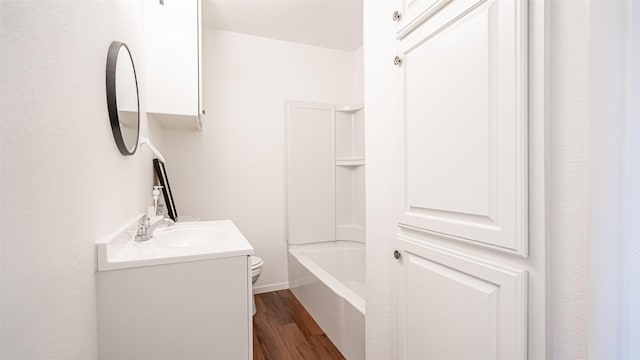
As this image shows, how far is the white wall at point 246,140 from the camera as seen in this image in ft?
8.85

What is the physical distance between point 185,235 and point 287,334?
1046 mm

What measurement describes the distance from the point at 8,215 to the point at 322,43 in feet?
9.71

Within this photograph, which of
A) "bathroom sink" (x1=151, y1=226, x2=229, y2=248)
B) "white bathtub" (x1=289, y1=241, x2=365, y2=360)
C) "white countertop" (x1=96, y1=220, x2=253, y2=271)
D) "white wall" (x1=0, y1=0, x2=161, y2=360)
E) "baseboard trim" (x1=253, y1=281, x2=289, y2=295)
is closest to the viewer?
"white wall" (x1=0, y1=0, x2=161, y2=360)

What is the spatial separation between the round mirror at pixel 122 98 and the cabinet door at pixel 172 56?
0.43 m

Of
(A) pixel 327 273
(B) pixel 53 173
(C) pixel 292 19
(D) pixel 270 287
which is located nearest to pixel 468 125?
(B) pixel 53 173

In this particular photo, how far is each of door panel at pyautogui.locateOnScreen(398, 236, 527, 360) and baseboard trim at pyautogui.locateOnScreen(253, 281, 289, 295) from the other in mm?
1934

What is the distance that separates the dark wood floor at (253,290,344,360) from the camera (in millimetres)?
1871

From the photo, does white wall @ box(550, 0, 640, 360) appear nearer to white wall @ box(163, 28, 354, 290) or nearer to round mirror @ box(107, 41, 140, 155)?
round mirror @ box(107, 41, 140, 155)

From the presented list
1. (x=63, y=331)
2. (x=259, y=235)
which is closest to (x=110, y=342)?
(x=63, y=331)

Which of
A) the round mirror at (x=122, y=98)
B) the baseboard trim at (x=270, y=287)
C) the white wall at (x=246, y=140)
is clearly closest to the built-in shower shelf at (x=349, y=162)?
the white wall at (x=246, y=140)

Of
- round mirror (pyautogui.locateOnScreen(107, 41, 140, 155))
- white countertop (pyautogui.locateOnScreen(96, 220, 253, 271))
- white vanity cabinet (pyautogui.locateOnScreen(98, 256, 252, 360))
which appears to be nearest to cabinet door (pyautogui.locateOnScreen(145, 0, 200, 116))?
round mirror (pyautogui.locateOnScreen(107, 41, 140, 155))

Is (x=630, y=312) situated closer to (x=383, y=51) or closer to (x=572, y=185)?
(x=572, y=185)

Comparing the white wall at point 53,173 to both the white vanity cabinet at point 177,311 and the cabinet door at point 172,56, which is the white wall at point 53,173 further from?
the cabinet door at point 172,56

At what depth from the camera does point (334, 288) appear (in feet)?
6.55
